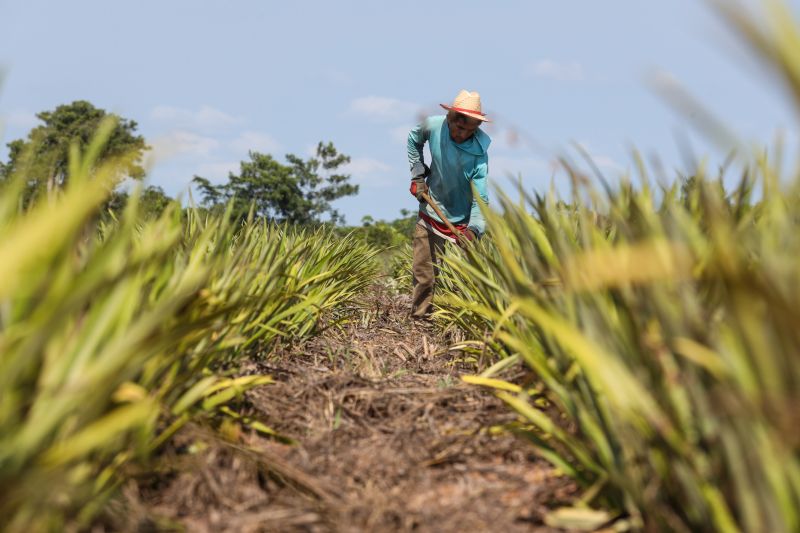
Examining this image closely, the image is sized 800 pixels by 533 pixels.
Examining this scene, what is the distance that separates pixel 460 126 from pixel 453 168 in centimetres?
31

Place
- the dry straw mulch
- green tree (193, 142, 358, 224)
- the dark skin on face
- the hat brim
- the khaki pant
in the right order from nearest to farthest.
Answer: the dry straw mulch < the hat brim < the dark skin on face < the khaki pant < green tree (193, 142, 358, 224)

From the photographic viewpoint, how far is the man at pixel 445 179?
5160mm

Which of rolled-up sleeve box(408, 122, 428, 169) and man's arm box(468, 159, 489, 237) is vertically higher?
rolled-up sleeve box(408, 122, 428, 169)

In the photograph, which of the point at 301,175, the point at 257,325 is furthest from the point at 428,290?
the point at 301,175

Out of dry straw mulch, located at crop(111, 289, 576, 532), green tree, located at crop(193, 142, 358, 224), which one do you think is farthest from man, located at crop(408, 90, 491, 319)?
green tree, located at crop(193, 142, 358, 224)

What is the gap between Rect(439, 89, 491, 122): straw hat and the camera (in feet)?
16.1

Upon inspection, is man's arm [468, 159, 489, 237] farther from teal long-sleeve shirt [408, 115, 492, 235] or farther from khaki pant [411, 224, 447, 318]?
khaki pant [411, 224, 447, 318]

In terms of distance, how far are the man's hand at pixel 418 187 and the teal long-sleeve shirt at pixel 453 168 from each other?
0.05 metres

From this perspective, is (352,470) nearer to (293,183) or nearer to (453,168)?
(453,168)

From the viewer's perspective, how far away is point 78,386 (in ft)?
3.45

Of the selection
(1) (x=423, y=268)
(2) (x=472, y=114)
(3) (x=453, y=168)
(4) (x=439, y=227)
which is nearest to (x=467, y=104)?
(2) (x=472, y=114)

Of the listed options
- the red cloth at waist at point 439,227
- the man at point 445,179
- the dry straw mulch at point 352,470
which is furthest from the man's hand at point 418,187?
the dry straw mulch at point 352,470

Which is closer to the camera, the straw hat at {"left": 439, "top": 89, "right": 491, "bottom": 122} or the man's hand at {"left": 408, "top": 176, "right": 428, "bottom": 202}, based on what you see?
the straw hat at {"left": 439, "top": 89, "right": 491, "bottom": 122}

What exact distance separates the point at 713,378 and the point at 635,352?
14cm
